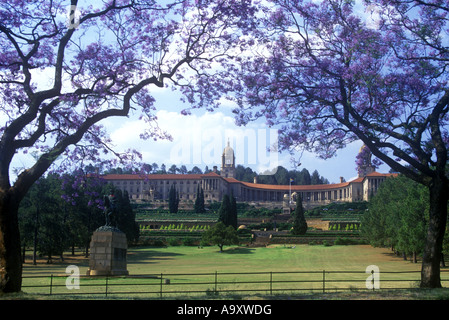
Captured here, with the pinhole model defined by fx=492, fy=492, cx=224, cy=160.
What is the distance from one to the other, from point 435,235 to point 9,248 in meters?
13.4

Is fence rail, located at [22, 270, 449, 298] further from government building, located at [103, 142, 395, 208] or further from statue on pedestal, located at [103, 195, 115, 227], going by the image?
government building, located at [103, 142, 395, 208]

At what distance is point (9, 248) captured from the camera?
560 inches

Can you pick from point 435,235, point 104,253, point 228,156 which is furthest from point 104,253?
point 228,156

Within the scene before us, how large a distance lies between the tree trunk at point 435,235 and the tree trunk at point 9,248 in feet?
41.7

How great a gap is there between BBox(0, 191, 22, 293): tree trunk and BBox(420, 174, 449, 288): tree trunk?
1272cm

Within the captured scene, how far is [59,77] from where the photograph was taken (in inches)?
635

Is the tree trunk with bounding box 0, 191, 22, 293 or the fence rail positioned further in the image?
the fence rail

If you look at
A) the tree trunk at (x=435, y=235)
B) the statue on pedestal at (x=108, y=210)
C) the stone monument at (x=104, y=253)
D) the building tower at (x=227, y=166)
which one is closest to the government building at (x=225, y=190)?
the building tower at (x=227, y=166)

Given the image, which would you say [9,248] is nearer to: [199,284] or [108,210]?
[199,284]

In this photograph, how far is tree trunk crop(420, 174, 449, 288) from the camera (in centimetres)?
1606

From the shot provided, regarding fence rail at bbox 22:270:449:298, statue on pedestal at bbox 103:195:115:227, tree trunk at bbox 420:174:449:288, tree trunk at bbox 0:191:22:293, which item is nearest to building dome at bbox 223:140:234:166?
fence rail at bbox 22:270:449:298

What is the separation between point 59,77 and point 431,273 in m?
13.7

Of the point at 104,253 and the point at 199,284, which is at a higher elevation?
the point at 104,253
